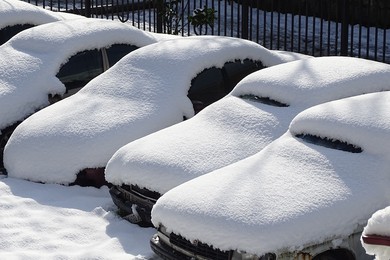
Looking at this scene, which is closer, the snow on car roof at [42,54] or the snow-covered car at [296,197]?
the snow-covered car at [296,197]

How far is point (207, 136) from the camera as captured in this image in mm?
9609

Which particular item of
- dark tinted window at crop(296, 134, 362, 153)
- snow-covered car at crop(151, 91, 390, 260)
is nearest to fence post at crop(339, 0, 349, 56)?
snow-covered car at crop(151, 91, 390, 260)

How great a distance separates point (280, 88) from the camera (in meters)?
9.81

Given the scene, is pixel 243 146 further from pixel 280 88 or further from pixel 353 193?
pixel 353 193

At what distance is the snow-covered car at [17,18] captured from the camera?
46.8 feet

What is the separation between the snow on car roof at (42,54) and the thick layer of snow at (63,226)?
1.34 metres

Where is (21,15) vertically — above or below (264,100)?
above

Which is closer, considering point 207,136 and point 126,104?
point 207,136

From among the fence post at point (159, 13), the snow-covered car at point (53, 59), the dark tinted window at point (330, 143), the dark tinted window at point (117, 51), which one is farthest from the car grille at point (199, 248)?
the fence post at point (159, 13)

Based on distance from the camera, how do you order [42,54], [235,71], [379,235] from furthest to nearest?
[42,54]
[235,71]
[379,235]

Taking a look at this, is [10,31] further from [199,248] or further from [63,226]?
[199,248]

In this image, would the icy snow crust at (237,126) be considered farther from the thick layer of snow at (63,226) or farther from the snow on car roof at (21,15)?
the snow on car roof at (21,15)

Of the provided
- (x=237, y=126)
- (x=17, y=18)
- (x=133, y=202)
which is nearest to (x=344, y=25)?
(x=17, y=18)

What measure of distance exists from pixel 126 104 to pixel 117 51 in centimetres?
207
